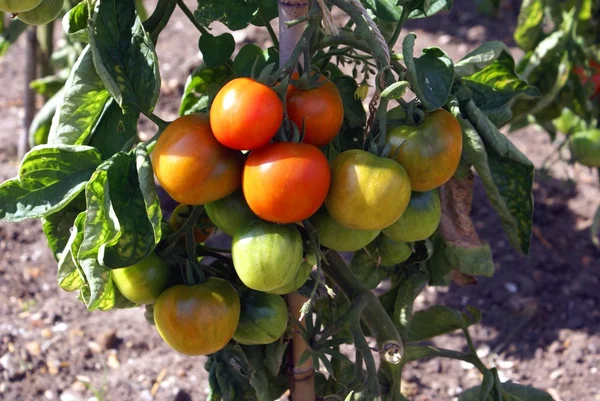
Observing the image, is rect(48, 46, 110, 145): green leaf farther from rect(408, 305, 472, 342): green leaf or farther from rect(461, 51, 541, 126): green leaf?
rect(408, 305, 472, 342): green leaf

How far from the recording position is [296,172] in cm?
73

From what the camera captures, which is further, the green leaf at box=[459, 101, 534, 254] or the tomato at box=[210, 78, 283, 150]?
the green leaf at box=[459, 101, 534, 254]

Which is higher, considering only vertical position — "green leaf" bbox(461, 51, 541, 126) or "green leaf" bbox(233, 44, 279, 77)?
"green leaf" bbox(233, 44, 279, 77)

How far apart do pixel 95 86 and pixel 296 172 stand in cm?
31

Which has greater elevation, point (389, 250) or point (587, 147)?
point (389, 250)

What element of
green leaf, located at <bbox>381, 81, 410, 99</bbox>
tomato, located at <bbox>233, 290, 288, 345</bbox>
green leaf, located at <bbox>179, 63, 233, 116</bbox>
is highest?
green leaf, located at <bbox>381, 81, 410, 99</bbox>

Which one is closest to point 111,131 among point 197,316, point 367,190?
point 197,316

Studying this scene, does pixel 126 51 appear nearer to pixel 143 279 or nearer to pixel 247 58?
pixel 247 58

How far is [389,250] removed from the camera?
1.01 metres

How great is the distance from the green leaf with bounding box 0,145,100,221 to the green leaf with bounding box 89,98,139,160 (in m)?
0.08

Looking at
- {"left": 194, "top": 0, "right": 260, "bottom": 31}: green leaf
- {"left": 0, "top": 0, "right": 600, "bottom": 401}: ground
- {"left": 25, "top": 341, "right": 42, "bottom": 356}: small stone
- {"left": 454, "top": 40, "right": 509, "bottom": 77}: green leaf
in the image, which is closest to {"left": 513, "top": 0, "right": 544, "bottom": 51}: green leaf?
{"left": 0, "top": 0, "right": 600, "bottom": 401}: ground

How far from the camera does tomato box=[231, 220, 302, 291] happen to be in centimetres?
79

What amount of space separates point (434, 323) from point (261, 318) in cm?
44

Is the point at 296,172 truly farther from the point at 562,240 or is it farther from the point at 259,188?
the point at 562,240
